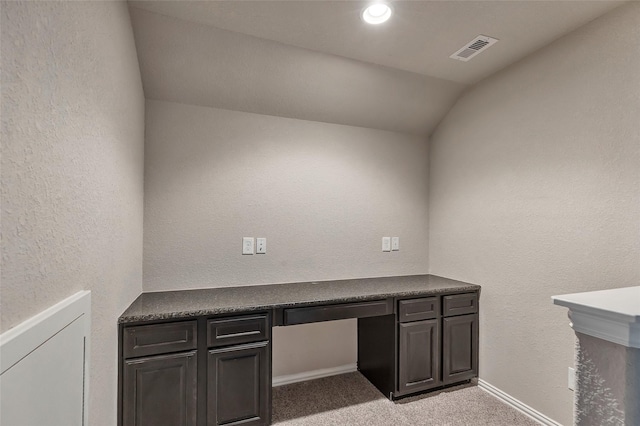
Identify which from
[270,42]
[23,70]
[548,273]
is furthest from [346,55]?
[548,273]

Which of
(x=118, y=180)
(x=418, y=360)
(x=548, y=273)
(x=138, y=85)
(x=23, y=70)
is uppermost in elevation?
(x=138, y=85)

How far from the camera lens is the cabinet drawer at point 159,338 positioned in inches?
66.3

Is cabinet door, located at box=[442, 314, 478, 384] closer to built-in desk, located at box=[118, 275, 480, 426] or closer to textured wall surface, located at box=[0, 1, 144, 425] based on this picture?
built-in desk, located at box=[118, 275, 480, 426]

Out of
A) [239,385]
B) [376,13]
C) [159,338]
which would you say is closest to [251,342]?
[239,385]

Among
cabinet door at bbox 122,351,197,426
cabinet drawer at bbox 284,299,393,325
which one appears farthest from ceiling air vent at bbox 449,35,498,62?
cabinet door at bbox 122,351,197,426

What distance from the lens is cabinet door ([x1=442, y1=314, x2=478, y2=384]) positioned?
2.45 meters

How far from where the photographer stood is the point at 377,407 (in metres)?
2.26

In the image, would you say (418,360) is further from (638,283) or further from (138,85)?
(138,85)

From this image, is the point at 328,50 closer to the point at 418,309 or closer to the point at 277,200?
the point at 277,200

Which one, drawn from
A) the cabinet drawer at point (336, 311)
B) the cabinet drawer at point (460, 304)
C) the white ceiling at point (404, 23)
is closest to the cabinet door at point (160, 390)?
the cabinet drawer at point (336, 311)

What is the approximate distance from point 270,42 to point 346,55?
549 millimetres

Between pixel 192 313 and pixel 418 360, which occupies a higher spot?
pixel 192 313

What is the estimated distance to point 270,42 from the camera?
6.79 ft

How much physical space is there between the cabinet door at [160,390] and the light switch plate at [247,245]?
87 cm
